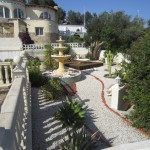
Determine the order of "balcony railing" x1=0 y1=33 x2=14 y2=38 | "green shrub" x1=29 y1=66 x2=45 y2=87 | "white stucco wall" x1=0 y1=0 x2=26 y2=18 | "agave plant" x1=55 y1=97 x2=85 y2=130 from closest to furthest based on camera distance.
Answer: "agave plant" x1=55 y1=97 x2=85 y2=130
"green shrub" x1=29 y1=66 x2=45 y2=87
"balcony railing" x1=0 y1=33 x2=14 y2=38
"white stucco wall" x1=0 y1=0 x2=26 y2=18

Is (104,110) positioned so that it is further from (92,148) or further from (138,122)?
(92,148)

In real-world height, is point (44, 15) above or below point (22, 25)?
above

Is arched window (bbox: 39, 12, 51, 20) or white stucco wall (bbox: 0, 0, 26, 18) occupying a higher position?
white stucco wall (bbox: 0, 0, 26, 18)

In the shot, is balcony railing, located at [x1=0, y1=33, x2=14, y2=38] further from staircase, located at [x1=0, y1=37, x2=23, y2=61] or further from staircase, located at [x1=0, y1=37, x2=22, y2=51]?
staircase, located at [x1=0, y1=37, x2=22, y2=51]

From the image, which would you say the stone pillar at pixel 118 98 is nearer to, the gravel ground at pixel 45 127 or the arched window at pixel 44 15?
the gravel ground at pixel 45 127

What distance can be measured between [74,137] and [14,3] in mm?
35491

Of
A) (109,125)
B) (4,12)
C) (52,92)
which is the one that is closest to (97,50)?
(4,12)

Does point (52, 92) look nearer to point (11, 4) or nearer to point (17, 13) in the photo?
point (11, 4)

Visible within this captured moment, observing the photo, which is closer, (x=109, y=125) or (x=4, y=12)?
(x=109, y=125)

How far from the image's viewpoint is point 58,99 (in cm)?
916

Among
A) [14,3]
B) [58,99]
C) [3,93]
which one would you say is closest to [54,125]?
[58,99]

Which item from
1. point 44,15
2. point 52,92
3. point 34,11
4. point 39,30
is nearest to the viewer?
point 52,92

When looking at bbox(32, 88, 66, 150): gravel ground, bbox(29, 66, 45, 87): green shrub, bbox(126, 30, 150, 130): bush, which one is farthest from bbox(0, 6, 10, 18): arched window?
bbox(126, 30, 150, 130): bush

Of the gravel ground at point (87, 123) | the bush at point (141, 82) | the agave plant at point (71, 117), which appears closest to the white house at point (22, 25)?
the gravel ground at point (87, 123)
